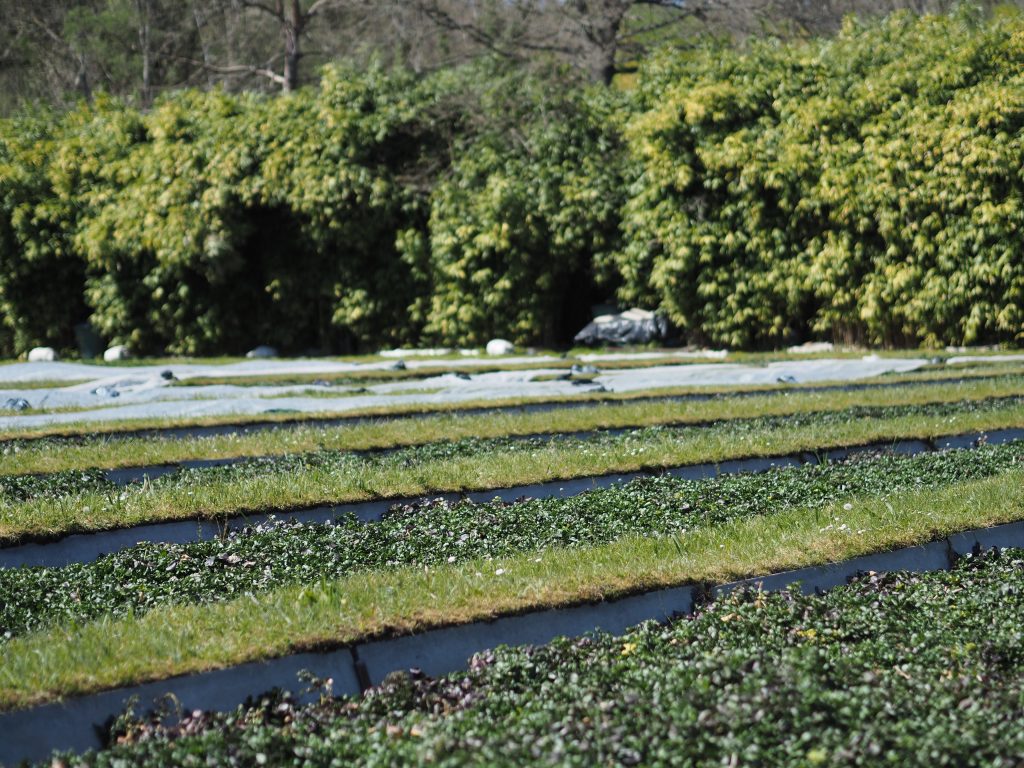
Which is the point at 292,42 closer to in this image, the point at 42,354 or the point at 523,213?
the point at 42,354

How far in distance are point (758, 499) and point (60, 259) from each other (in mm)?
15812

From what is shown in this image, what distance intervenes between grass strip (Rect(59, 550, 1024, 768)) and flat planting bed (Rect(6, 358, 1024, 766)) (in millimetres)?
10

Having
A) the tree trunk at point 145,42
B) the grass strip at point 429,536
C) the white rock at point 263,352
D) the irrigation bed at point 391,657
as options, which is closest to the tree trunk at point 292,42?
the tree trunk at point 145,42

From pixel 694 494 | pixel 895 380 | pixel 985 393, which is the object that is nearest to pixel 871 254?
pixel 895 380

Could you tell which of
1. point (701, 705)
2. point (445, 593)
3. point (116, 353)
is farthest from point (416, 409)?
point (116, 353)

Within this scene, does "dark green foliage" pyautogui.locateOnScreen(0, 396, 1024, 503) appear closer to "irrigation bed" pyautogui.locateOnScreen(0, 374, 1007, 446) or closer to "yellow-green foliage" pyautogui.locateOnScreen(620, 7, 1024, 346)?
"irrigation bed" pyautogui.locateOnScreen(0, 374, 1007, 446)

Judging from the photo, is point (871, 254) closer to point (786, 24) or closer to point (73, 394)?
point (73, 394)

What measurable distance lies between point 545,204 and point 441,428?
9.10 metres

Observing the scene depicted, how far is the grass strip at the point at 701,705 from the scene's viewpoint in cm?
290

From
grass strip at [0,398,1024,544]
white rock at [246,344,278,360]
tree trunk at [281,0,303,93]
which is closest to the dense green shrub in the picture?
white rock at [246,344,278,360]

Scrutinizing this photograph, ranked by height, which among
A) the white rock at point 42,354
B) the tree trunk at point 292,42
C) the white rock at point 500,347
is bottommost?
the white rock at point 500,347

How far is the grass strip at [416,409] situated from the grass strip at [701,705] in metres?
4.89

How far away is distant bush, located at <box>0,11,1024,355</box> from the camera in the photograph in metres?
14.1

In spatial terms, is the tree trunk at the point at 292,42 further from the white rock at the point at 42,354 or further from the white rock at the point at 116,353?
the white rock at the point at 42,354
